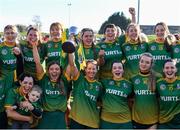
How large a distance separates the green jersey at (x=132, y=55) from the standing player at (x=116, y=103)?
60 centimetres

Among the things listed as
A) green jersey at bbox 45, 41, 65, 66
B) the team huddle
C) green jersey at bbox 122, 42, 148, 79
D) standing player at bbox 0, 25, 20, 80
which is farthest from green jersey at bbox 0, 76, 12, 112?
green jersey at bbox 122, 42, 148, 79

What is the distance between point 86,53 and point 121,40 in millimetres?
732

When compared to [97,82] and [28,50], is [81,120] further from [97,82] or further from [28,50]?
[28,50]

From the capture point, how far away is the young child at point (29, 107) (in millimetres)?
5859

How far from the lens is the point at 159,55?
675cm

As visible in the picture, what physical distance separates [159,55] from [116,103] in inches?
53.4

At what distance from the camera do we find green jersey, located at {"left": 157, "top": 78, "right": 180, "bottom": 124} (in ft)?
19.2

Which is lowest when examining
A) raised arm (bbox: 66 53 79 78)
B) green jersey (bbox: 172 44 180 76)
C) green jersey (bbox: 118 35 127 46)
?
raised arm (bbox: 66 53 79 78)

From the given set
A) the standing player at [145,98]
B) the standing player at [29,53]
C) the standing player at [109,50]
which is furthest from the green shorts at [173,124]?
the standing player at [29,53]

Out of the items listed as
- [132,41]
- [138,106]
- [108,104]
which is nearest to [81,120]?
[108,104]

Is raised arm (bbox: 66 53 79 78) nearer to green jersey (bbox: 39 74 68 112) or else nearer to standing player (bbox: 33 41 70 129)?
standing player (bbox: 33 41 70 129)

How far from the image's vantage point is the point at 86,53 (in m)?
6.78

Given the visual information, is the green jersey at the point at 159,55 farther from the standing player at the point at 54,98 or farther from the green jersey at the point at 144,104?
the standing player at the point at 54,98

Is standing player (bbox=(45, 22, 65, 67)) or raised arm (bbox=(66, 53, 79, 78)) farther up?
standing player (bbox=(45, 22, 65, 67))
